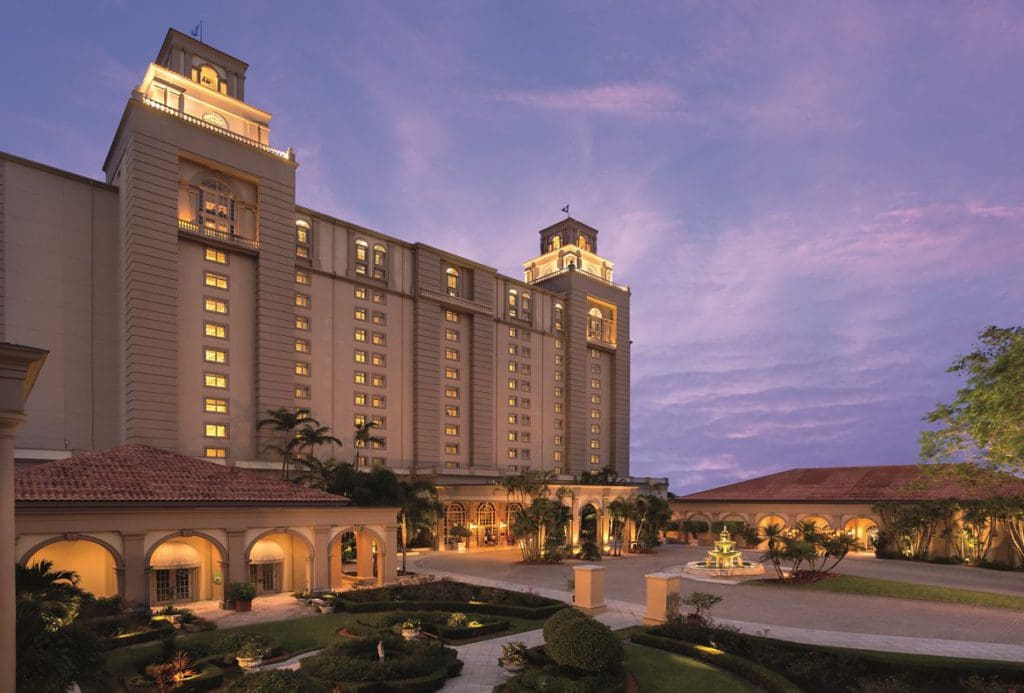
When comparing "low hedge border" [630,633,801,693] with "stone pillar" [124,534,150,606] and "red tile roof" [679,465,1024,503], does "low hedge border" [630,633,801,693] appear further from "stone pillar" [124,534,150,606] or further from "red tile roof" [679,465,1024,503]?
"red tile roof" [679,465,1024,503]

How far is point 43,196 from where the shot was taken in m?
53.5

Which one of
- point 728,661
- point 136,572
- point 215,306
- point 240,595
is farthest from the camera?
point 215,306

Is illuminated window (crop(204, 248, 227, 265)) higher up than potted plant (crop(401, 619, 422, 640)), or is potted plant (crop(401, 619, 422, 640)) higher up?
illuminated window (crop(204, 248, 227, 265))

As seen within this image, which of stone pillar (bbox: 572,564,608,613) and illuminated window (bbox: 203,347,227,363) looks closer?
stone pillar (bbox: 572,564,608,613)

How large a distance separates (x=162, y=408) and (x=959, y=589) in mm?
60890

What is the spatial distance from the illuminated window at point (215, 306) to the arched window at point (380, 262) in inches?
A: 725

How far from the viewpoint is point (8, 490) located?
968 cm

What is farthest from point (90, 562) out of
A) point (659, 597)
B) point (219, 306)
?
point (219, 306)

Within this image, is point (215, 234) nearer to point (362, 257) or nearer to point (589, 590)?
point (362, 257)

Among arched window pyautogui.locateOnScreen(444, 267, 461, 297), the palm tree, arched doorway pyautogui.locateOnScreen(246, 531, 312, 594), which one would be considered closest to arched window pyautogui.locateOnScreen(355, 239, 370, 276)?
arched window pyautogui.locateOnScreen(444, 267, 461, 297)

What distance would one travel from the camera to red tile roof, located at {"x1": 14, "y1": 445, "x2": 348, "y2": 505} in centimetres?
2864

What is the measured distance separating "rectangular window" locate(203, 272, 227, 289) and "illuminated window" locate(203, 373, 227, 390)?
28.0ft

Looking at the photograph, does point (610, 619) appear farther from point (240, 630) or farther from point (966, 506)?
point (966, 506)

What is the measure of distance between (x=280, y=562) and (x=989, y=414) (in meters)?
38.9
